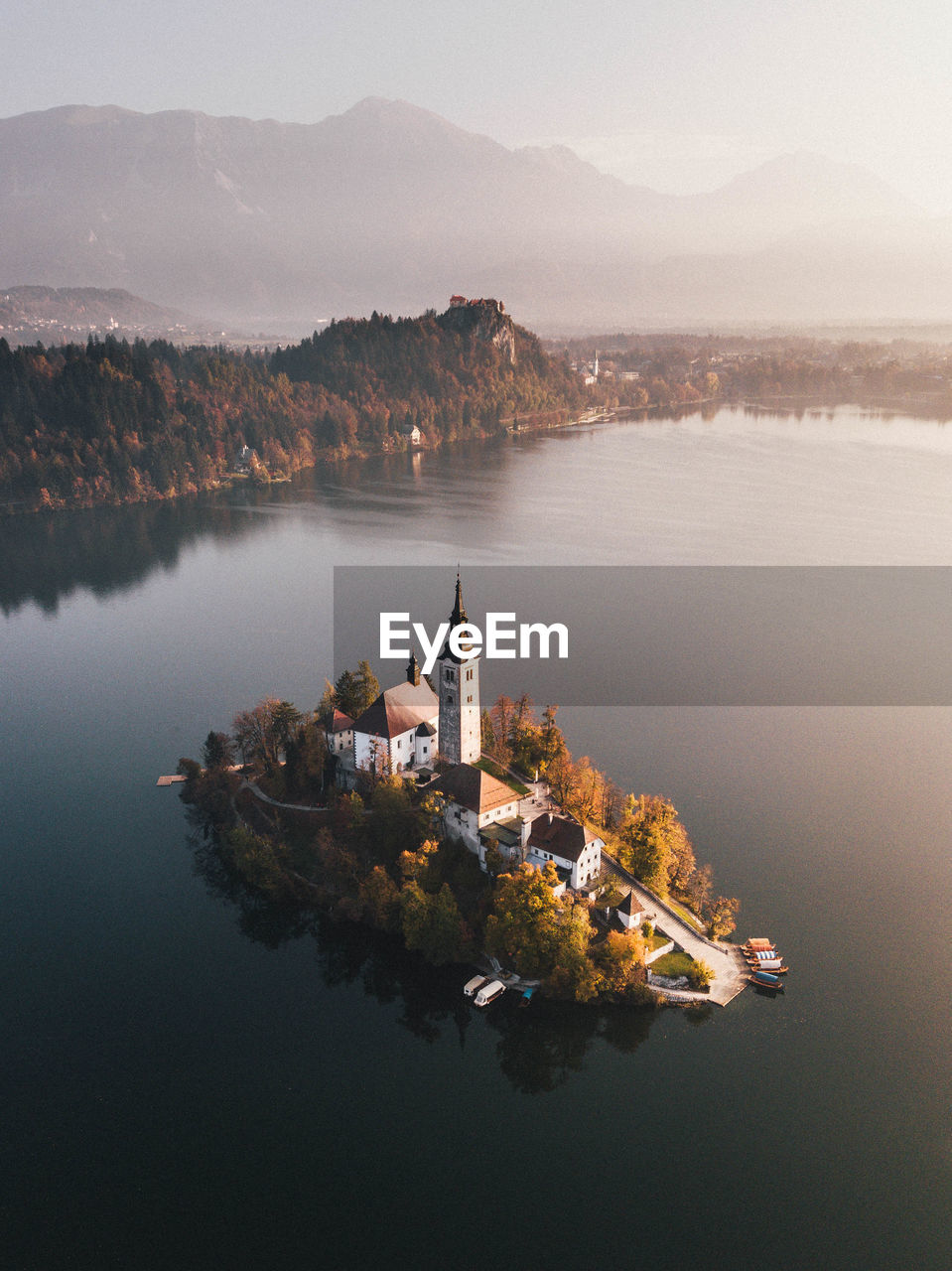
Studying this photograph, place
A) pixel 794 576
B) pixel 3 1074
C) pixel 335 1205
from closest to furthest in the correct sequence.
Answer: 1. pixel 335 1205
2. pixel 3 1074
3. pixel 794 576

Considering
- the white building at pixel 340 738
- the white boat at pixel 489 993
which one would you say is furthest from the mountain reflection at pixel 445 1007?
the white building at pixel 340 738

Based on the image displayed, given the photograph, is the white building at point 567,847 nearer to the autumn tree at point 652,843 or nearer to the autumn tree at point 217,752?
the autumn tree at point 652,843

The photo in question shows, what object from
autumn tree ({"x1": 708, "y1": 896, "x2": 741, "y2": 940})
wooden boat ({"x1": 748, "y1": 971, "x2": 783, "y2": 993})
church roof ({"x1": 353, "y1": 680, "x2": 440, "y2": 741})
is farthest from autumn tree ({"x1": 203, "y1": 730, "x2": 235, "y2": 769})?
wooden boat ({"x1": 748, "y1": 971, "x2": 783, "y2": 993})

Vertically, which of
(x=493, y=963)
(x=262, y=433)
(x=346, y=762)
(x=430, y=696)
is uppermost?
(x=262, y=433)

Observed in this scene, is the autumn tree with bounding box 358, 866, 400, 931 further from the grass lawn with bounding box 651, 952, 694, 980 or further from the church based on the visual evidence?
the grass lawn with bounding box 651, 952, 694, 980

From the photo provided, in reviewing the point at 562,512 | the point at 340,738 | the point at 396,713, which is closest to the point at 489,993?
the point at 396,713

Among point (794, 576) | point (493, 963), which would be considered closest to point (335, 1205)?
point (493, 963)

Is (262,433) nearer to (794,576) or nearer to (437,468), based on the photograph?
(437,468)
